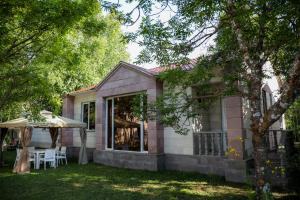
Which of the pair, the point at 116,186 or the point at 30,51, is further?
the point at 116,186

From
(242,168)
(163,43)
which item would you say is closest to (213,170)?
(242,168)

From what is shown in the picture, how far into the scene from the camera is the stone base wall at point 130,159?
1084cm

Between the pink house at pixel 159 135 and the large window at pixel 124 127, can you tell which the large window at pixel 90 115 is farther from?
the large window at pixel 124 127

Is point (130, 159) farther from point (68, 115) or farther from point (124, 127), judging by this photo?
point (68, 115)

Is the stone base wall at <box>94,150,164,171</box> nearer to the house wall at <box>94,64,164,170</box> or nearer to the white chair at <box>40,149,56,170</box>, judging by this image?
the house wall at <box>94,64,164,170</box>

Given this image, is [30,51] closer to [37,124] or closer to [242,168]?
[37,124]

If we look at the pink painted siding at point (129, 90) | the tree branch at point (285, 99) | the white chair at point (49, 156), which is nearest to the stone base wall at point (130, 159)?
the pink painted siding at point (129, 90)

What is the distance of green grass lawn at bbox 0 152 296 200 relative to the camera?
23.1ft

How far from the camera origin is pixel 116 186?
26.9 feet

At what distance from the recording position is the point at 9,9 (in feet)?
17.3

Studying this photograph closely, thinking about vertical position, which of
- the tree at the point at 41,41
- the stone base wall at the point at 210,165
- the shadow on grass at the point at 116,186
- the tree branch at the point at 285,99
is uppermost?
the tree at the point at 41,41

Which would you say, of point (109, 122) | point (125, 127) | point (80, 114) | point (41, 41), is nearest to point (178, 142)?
point (125, 127)

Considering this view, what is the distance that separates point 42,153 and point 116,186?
242 inches

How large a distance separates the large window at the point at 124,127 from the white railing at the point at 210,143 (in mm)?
2549
